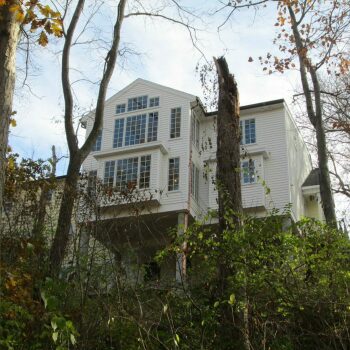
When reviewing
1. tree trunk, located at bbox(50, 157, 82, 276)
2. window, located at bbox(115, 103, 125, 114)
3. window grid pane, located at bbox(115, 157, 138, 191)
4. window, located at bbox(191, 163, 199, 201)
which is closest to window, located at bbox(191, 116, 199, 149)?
window, located at bbox(191, 163, 199, 201)

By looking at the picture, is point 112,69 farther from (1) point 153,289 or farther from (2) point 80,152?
(1) point 153,289

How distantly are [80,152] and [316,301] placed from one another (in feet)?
25.2

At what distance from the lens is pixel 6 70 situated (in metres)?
5.70

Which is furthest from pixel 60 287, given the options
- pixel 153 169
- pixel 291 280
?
pixel 153 169

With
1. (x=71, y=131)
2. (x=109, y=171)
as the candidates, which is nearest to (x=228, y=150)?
(x=71, y=131)

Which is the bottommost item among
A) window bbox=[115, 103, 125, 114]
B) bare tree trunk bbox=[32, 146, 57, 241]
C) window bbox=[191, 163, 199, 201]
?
bare tree trunk bbox=[32, 146, 57, 241]

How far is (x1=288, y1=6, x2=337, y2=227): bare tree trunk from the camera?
14.7 m

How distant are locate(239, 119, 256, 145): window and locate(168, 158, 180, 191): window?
3195 millimetres

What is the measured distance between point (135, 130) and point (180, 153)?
104 inches

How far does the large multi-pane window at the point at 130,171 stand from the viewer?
22547mm

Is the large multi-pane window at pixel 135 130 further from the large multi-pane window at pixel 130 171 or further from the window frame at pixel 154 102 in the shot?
the large multi-pane window at pixel 130 171

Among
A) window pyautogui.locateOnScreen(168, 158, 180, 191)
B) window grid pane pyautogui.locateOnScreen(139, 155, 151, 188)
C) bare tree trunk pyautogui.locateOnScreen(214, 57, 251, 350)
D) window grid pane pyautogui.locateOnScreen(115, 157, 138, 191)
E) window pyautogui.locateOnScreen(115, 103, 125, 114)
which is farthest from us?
window pyautogui.locateOnScreen(115, 103, 125, 114)

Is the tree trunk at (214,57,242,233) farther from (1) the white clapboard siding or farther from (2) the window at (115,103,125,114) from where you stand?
(2) the window at (115,103,125,114)

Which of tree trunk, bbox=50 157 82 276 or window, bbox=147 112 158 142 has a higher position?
window, bbox=147 112 158 142
